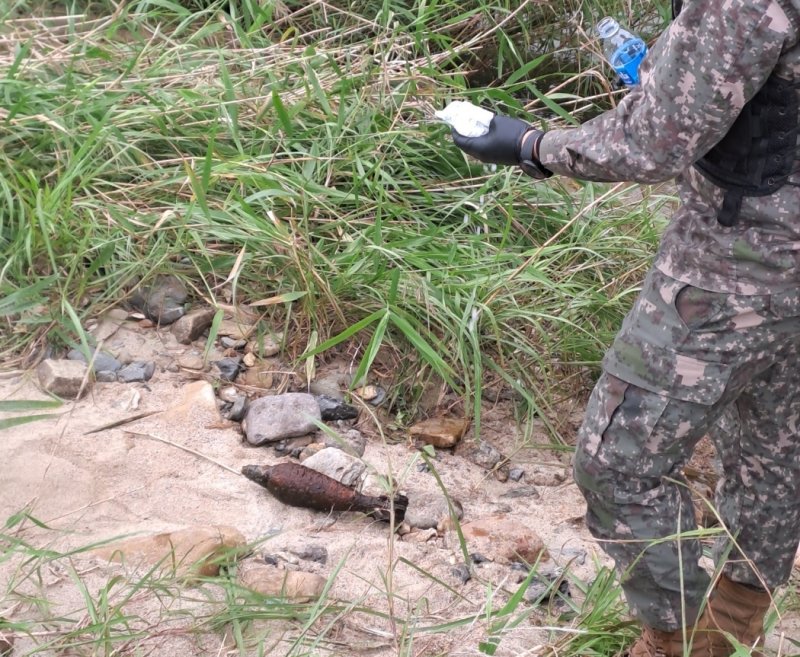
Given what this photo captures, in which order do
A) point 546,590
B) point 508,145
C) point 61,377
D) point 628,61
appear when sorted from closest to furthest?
point 508,145, point 628,61, point 546,590, point 61,377

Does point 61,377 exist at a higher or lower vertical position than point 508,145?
lower

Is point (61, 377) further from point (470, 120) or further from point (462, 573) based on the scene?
point (470, 120)

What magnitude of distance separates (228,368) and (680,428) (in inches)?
58.5

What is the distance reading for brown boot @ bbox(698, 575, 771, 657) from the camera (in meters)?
2.19

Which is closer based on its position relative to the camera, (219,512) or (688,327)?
(688,327)

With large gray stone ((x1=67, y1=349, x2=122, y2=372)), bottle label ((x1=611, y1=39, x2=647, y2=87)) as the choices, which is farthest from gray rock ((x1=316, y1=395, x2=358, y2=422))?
bottle label ((x1=611, y1=39, x2=647, y2=87))

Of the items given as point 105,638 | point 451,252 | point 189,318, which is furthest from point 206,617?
point 451,252

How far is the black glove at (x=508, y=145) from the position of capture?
1.97 m

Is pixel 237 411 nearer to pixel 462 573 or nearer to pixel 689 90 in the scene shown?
pixel 462 573

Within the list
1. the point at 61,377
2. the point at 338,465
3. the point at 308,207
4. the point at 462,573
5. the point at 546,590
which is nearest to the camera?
the point at 546,590

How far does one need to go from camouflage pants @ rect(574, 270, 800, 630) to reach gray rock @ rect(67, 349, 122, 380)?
4.77 ft

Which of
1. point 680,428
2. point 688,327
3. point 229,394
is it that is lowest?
point 229,394

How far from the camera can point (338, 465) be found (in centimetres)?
268

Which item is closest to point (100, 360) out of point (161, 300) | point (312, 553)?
point (161, 300)
